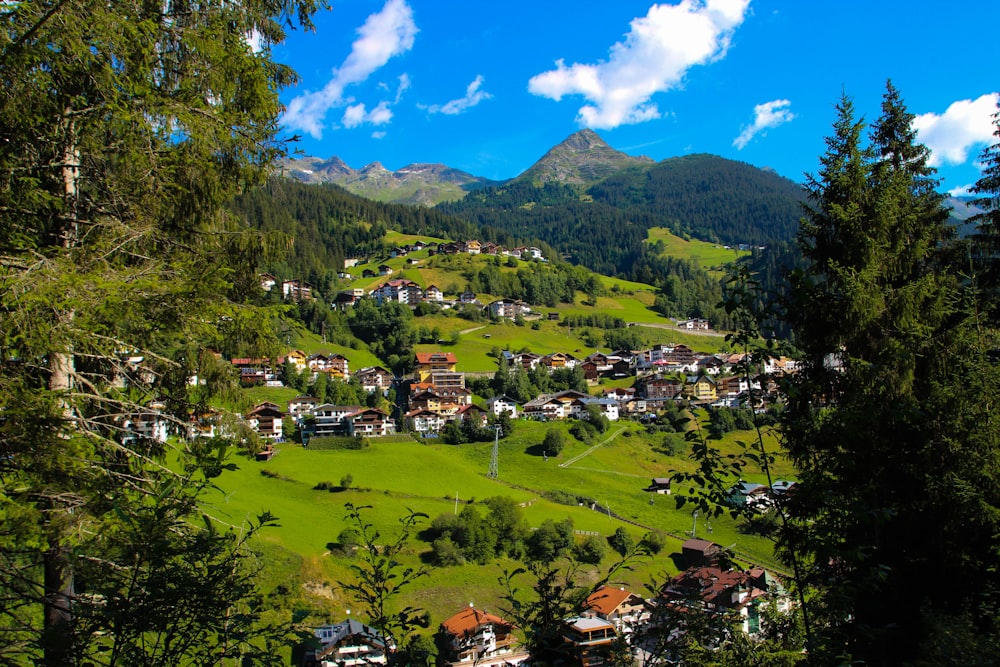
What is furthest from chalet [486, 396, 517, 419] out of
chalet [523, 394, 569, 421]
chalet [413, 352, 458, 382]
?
chalet [413, 352, 458, 382]

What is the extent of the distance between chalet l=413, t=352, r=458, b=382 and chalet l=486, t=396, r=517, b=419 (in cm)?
1143

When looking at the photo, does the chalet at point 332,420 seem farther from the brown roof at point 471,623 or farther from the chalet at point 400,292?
the brown roof at point 471,623

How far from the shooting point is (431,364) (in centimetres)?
8319

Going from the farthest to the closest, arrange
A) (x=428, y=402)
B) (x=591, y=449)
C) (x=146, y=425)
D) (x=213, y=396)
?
(x=428, y=402)
(x=591, y=449)
(x=213, y=396)
(x=146, y=425)

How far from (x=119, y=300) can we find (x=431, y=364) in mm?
79157

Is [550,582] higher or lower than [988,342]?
lower

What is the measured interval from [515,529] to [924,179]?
30524mm

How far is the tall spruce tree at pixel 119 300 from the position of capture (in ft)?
11.6

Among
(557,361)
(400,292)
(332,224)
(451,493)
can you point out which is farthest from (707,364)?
(332,224)

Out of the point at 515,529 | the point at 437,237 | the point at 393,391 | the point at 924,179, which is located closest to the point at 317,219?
the point at 437,237

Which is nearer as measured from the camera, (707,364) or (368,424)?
(368,424)

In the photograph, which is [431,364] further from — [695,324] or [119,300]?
[119,300]

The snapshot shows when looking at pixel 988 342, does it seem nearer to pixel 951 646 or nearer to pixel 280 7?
pixel 951 646

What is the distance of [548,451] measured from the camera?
57938 mm
